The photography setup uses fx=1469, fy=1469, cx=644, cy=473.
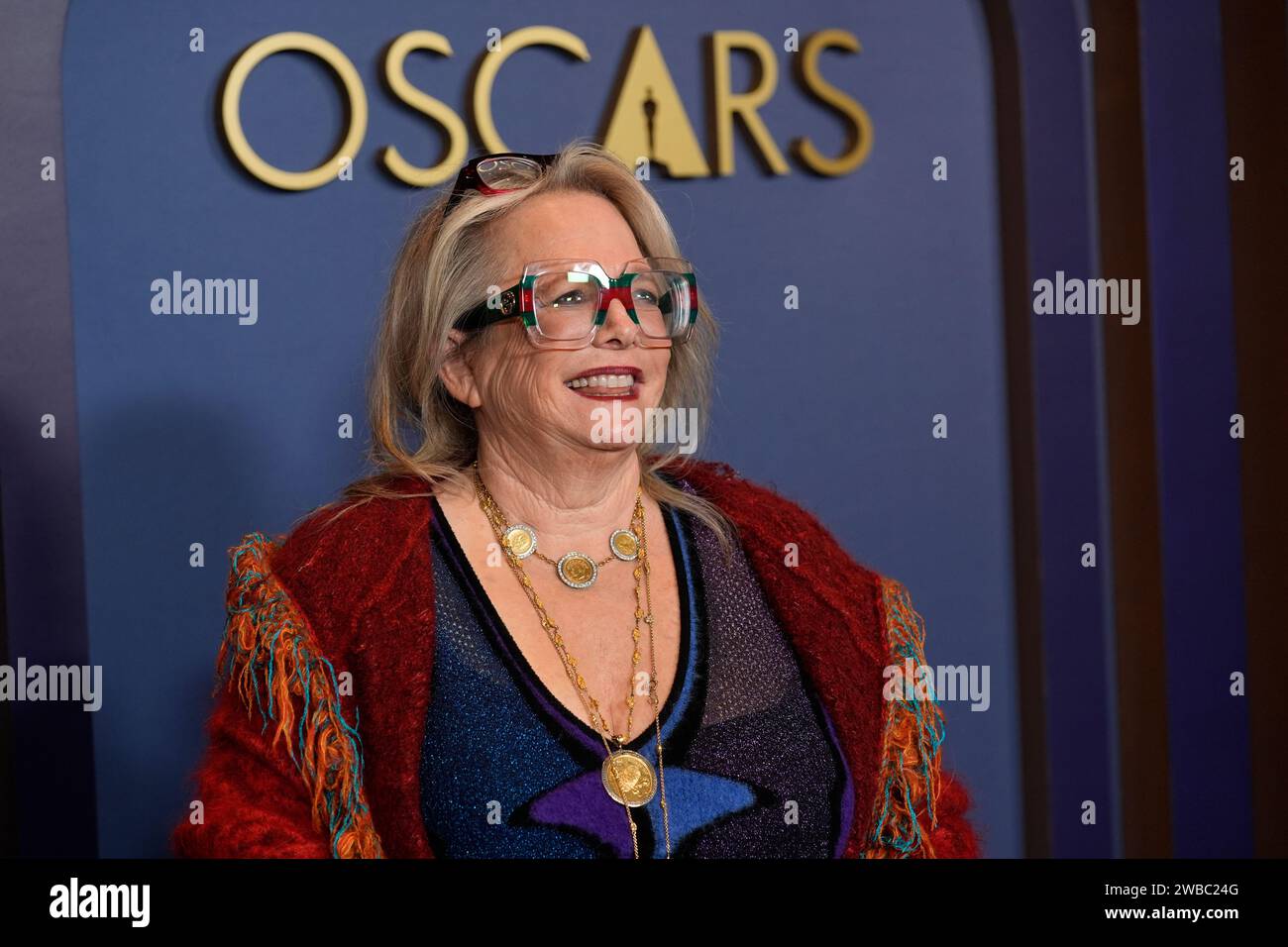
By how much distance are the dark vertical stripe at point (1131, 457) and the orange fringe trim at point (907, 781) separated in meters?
1.17

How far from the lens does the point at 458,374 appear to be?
2193 millimetres

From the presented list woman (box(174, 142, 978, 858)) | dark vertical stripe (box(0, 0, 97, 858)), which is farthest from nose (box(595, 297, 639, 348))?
dark vertical stripe (box(0, 0, 97, 858))

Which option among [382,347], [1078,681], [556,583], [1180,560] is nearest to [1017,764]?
[1078,681]

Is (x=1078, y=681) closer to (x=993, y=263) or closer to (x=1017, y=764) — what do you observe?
(x=1017, y=764)

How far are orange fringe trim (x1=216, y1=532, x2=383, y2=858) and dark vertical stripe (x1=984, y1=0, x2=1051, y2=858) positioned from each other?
1.69m

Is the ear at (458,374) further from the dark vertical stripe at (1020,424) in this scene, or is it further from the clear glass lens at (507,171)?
the dark vertical stripe at (1020,424)

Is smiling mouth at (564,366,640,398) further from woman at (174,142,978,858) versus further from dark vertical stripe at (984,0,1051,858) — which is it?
dark vertical stripe at (984,0,1051,858)

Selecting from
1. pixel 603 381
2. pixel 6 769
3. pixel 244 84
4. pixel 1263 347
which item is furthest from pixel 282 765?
pixel 1263 347

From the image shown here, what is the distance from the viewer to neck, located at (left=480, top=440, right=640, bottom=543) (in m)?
2.09

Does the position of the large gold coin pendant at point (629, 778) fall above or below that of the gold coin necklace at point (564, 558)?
below

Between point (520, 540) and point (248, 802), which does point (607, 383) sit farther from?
point (248, 802)

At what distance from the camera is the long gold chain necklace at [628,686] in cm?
192

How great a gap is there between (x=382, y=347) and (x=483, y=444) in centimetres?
24

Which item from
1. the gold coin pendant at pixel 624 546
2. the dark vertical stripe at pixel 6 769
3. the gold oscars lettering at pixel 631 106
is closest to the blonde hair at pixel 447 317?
the gold coin pendant at pixel 624 546
